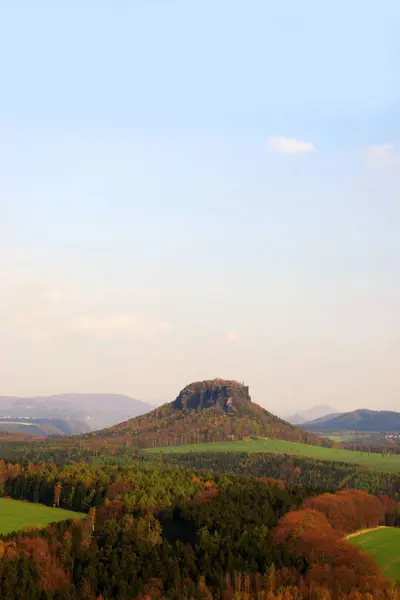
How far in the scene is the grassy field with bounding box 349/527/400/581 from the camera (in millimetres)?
137250

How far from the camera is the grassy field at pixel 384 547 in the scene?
5404 inches

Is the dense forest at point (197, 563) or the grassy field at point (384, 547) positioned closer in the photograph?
the dense forest at point (197, 563)

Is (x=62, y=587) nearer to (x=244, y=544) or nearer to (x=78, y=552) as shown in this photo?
(x=78, y=552)

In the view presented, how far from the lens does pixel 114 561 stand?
141 meters

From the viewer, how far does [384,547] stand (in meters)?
160

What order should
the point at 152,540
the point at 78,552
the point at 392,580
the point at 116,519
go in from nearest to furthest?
the point at 392,580
the point at 78,552
the point at 152,540
the point at 116,519

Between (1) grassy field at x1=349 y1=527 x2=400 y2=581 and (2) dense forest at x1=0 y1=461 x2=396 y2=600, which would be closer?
(2) dense forest at x1=0 y1=461 x2=396 y2=600

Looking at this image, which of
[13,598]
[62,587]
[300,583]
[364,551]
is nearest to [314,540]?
[364,551]

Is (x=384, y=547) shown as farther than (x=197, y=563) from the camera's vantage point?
Yes

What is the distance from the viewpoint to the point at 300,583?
125250 millimetres

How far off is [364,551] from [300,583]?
130ft

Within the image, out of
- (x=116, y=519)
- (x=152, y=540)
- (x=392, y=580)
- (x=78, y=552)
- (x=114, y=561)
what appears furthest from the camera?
(x=116, y=519)

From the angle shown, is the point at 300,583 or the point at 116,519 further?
the point at 116,519

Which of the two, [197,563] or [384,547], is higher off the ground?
[384,547]
